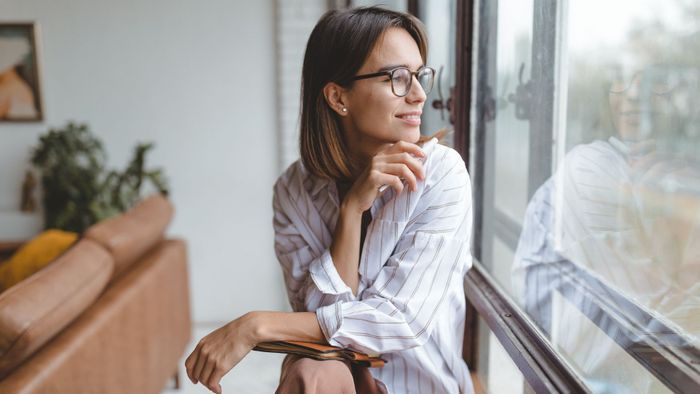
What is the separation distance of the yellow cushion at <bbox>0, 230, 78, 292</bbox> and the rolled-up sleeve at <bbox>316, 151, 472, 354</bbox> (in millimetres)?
1987

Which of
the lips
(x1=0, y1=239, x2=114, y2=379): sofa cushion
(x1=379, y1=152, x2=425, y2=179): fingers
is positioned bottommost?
(x1=0, y1=239, x2=114, y2=379): sofa cushion

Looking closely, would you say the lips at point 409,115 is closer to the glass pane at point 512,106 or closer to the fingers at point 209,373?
the glass pane at point 512,106

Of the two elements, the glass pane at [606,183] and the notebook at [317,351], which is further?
the notebook at [317,351]

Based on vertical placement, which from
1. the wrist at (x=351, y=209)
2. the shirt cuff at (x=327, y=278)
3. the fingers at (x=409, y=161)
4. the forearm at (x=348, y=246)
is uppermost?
the fingers at (x=409, y=161)

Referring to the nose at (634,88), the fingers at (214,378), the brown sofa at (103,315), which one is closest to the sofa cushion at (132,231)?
the brown sofa at (103,315)

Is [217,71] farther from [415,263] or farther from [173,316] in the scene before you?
[415,263]

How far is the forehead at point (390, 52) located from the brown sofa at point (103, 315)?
1.02 m

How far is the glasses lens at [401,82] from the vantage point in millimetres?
1116

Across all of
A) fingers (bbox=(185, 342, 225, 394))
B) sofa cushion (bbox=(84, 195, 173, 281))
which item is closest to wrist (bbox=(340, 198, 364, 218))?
fingers (bbox=(185, 342, 225, 394))

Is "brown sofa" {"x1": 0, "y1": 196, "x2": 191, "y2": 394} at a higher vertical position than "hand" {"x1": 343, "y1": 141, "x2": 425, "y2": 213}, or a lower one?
lower

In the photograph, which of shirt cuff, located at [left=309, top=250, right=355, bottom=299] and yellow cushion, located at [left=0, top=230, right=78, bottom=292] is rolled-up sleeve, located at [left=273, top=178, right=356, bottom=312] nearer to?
shirt cuff, located at [left=309, top=250, right=355, bottom=299]

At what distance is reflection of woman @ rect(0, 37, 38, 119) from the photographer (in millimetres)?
3729

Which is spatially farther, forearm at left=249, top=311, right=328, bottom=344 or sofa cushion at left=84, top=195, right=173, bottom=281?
sofa cushion at left=84, top=195, right=173, bottom=281

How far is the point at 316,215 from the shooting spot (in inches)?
49.7
